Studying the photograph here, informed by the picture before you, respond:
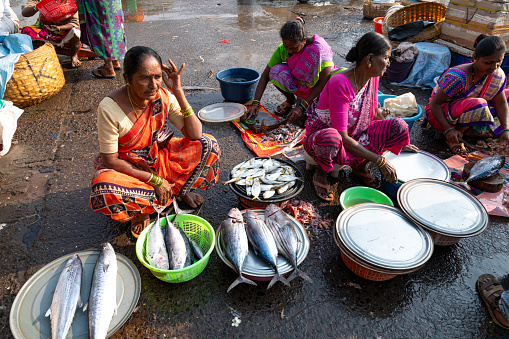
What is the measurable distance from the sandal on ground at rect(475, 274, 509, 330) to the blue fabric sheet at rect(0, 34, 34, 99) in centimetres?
550

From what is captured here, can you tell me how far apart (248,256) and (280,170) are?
0.94 m

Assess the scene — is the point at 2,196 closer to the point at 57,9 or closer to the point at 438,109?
the point at 57,9

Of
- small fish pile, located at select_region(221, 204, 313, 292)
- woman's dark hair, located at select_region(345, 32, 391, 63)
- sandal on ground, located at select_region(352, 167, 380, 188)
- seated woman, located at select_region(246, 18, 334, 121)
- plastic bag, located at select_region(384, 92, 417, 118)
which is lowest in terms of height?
sandal on ground, located at select_region(352, 167, 380, 188)

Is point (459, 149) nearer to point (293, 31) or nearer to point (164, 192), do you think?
point (293, 31)

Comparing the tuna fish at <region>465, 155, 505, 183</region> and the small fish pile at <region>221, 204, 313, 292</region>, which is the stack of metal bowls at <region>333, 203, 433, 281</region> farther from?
the tuna fish at <region>465, 155, 505, 183</region>

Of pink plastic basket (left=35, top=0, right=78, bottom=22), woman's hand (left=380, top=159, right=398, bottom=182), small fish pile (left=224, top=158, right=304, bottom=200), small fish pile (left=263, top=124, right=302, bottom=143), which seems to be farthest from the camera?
pink plastic basket (left=35, top=0, right=78, bottom=22)

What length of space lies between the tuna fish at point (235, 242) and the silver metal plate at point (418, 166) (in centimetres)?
166

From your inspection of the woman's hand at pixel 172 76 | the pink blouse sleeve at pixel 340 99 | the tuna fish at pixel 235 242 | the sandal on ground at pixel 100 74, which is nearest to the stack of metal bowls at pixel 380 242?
the tuna fish at pixel 235 242

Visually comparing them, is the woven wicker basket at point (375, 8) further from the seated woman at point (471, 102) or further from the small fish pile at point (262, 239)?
the small fish pile at point (262, 239)

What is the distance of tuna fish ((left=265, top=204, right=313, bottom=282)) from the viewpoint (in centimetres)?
213

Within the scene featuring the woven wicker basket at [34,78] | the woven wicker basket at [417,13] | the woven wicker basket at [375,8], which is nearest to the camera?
the woven wicker basket at [34,78]

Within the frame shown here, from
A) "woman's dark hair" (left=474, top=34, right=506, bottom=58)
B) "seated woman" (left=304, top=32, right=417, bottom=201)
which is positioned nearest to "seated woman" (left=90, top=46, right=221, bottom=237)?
"seated woman" (left=304, top=32, right=417, bottom=201)

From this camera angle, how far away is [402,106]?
3875 millimetres

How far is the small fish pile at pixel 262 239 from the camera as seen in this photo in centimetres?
210
